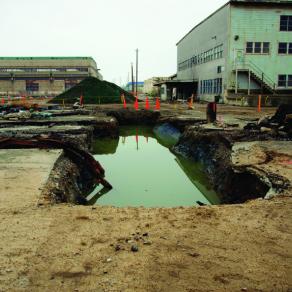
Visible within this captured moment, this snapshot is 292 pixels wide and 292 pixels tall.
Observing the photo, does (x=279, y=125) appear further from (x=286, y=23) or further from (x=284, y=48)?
(x=286, y=23)

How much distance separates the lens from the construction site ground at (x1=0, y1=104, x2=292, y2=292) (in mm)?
3058

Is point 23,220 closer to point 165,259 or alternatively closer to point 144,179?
point 165,259

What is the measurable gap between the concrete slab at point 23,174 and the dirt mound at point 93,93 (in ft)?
92.7

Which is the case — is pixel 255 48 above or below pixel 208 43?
below

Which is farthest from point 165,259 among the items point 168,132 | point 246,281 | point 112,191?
point 168,132

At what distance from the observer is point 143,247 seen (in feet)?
12.3

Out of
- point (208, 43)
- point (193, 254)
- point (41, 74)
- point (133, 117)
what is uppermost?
point (208, 43)

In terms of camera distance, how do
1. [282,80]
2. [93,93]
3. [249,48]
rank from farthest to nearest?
[93,93] → [282,80] → [249,48]

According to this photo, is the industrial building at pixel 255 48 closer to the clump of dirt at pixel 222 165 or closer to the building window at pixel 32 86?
the clump of dirt at pixel 222 165

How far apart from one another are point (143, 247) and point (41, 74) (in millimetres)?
69237

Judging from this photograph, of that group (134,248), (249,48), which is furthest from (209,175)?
(249,48)

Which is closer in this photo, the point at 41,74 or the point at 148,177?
the point at 148,177

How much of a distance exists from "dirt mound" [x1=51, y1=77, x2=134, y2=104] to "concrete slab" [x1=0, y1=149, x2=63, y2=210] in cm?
2827

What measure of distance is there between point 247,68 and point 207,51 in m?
8.45
